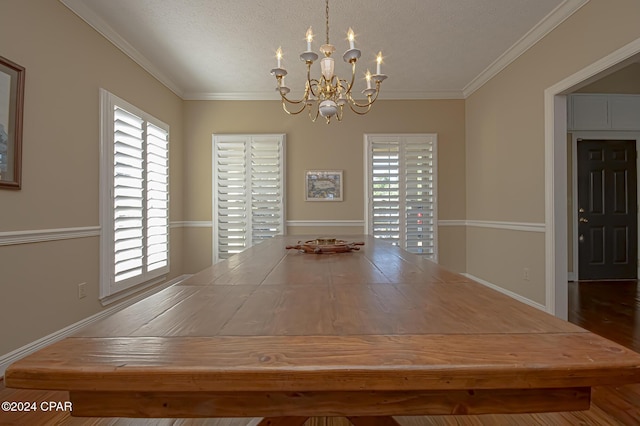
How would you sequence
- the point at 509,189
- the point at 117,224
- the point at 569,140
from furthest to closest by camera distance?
the point at 569,140 < the point at 509,189 < the point at 117,224

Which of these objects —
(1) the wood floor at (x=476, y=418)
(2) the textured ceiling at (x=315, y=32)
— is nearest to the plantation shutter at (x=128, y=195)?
(2) the textured ceiling at (x=315, y=32)

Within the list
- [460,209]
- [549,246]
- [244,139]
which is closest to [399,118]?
[460,209]

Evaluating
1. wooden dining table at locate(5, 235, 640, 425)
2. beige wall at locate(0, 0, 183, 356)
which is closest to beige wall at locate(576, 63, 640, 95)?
wooden dining table at locate(5, 235, 640, 425)

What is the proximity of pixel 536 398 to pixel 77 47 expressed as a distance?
359 cm

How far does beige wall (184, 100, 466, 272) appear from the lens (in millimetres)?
4840

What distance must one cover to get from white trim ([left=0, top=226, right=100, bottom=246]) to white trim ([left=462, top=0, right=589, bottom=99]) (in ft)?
14.2

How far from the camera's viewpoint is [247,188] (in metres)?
4.80

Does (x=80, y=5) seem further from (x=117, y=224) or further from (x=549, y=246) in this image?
(x=549, y=246)

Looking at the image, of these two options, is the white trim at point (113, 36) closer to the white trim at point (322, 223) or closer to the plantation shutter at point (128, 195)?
the plantation shutter at point (128, 195)

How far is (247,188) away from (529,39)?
3.64m

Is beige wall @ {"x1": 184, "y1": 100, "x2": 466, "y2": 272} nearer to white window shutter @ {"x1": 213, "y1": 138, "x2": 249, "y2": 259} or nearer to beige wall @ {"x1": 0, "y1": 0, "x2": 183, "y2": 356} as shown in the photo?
white window shutter @ {"x1": 213, "y1": 138, "x2": 249, "y2": 259}

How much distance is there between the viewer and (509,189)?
380 centimetres

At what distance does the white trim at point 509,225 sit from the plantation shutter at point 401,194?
545 millimetres

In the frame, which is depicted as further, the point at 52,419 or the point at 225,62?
the point at 225,62
